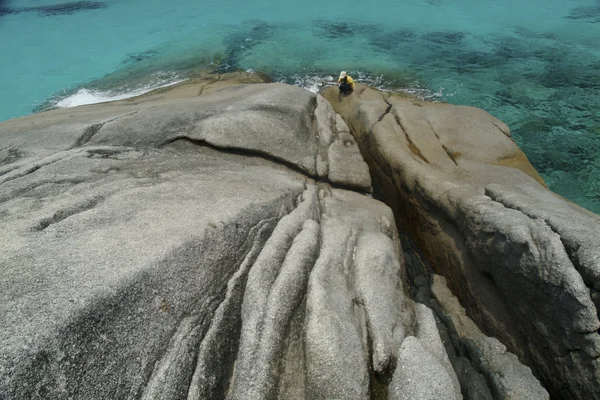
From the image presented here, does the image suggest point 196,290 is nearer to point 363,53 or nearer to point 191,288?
point 191,288

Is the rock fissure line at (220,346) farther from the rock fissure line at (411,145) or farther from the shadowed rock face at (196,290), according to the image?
the rock fissure line at (411,145)

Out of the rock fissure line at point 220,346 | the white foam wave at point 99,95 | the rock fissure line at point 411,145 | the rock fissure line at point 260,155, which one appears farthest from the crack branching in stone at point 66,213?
the white foam wave at point 99,95

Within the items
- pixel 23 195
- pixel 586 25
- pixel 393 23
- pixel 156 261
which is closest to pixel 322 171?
pixel 156 261

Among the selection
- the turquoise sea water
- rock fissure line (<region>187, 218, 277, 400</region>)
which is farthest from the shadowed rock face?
the turquoise sea water

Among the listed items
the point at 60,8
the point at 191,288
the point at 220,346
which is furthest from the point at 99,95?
the point at 60,8

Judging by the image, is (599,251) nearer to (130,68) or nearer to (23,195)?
(23,195)

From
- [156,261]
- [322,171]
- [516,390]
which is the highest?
[156,261]

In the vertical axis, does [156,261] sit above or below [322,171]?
above
